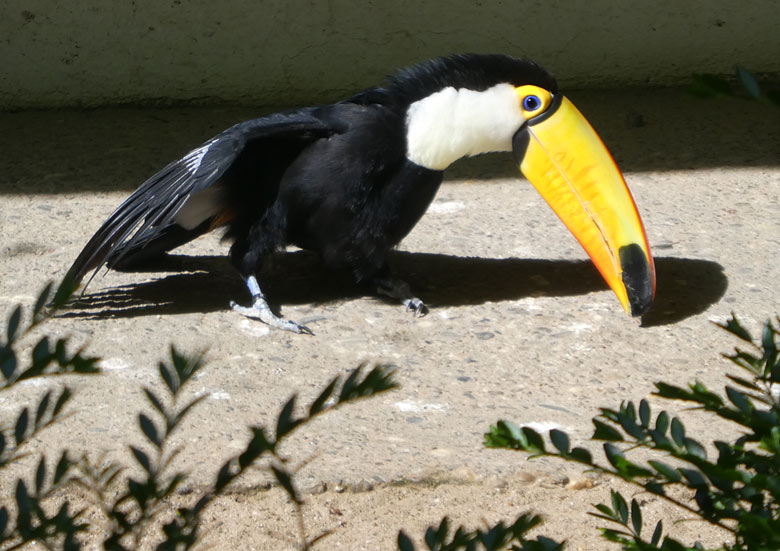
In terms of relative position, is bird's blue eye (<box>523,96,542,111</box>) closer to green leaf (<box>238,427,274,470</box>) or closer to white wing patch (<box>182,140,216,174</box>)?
white wing patch (<box>182,140,216,174</box>)

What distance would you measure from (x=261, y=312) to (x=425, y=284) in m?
0.70

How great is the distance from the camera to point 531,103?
142 inches

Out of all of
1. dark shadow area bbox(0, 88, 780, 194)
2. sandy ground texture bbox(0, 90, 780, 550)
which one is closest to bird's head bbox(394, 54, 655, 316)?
sandy ground texture bbox(0, 90, 780, 550)

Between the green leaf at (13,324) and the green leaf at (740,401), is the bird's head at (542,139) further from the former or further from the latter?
the green leaf at (13,324)

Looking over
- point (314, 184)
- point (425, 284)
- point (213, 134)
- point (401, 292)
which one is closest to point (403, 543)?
point (314, 184)

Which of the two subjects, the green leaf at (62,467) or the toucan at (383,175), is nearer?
the green leaf at (62,467)

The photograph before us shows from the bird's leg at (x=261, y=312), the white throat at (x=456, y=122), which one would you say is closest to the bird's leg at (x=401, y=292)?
the bird's leg at (x=261, y=312)

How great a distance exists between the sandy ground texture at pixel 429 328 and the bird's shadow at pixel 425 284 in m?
0.01

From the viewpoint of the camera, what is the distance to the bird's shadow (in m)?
3.80

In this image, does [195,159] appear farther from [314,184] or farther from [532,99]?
[532,99]

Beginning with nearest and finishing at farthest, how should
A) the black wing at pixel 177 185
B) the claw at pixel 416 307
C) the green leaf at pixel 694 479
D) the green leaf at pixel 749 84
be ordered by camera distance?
1. the green leaf at pixel 749 84
2. the green leaf at pixel 694 479
3. the black wing at pixel 177 185
4. the claw at pixel 416 307

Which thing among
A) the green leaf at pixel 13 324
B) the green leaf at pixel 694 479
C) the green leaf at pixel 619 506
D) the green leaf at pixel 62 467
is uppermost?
the green leaf at pixel 13 324

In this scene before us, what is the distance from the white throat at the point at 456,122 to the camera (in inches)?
139

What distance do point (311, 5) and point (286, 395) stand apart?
10.3 ft
